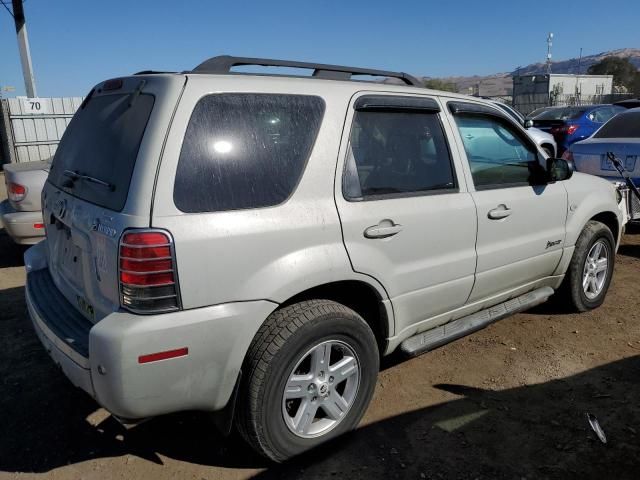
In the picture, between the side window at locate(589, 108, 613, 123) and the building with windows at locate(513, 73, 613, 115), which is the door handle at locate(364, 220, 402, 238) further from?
the building with windows at locate(513, 73, 613, 115)

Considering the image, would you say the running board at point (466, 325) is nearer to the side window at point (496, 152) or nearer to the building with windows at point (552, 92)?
the side window at point (496, 152)

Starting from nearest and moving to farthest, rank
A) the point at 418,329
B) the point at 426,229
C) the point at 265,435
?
the point at 265,435 → the point at 426,229 → the point at 418,329

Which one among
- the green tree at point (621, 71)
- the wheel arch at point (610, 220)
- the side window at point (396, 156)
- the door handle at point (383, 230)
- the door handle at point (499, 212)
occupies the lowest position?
the wheel arch at point (610, 220)

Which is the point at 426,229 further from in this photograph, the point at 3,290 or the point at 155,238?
the point at 3,290

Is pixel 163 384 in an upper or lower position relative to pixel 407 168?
lower

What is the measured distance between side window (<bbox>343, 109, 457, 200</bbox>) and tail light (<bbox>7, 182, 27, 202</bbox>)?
435cm

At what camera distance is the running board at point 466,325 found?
3148 mm

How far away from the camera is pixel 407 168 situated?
3072mm

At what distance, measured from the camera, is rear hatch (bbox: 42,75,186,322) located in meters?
2.20

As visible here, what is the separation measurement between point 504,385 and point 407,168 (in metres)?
1.57

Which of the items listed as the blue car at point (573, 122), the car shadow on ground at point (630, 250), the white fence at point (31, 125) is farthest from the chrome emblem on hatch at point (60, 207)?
the white fence at point (31, 125)

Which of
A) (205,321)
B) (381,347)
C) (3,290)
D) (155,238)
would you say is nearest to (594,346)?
(381,347)

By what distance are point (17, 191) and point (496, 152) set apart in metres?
4.86

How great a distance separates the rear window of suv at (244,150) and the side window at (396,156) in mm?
301
